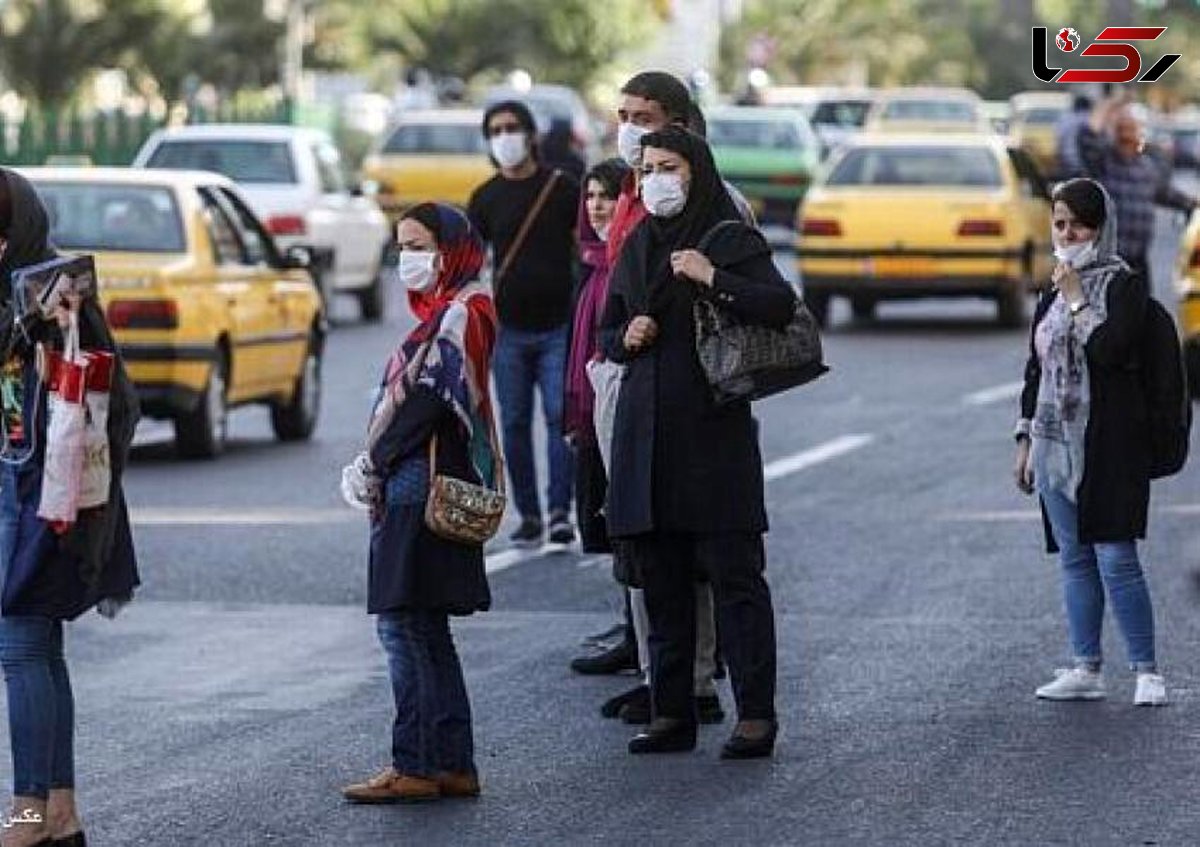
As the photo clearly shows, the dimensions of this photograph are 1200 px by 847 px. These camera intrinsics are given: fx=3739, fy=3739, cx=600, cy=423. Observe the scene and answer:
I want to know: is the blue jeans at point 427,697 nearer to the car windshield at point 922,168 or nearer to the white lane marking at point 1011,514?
the white lane marking at point 1011,514

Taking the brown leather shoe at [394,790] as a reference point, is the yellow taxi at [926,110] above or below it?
below

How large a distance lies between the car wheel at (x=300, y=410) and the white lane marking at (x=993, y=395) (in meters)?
4.36

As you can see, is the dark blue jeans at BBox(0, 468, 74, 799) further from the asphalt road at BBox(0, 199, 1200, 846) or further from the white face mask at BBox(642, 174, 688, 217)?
the white face mask at BBox(642, 174, 688, 217)

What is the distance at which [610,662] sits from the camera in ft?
37.7

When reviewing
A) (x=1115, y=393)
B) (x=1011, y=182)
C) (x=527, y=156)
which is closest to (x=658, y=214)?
(x=1115, y=393)

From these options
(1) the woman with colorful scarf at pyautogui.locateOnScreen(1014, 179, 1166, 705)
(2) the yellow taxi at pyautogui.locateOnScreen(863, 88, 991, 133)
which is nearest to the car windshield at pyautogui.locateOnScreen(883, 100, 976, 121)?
(2) the yellow taxi at pyautogui.locateOnScreen(863, 88, 991, 133)

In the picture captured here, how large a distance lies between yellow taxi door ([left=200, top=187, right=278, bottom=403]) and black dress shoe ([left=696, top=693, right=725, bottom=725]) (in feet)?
28.7

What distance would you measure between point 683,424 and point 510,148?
5.14 metres

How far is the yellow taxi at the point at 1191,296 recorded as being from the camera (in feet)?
69.9

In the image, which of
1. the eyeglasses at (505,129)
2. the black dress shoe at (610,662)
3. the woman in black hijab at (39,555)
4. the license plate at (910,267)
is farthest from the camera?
the license plate at (910,267)

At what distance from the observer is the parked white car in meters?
30.1

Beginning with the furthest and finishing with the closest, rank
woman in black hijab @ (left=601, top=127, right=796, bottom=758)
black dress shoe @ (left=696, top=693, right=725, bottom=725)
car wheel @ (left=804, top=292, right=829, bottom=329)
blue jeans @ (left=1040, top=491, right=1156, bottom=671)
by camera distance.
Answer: car wheel @ (left=804, top=292, right=829, bottom=329)
blue jeans @ (left=1040, top=491, right=1156, bottom=671)
black dress shoe @ (left=696, top=693, right=725, bottom=725)
woman in black hijab @ (left=601, top=127, right=796, bottom=758)

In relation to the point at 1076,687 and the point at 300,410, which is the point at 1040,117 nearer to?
the point at 300,410

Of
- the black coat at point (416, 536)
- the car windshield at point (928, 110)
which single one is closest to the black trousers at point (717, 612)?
the black coat at point (416, 536)
